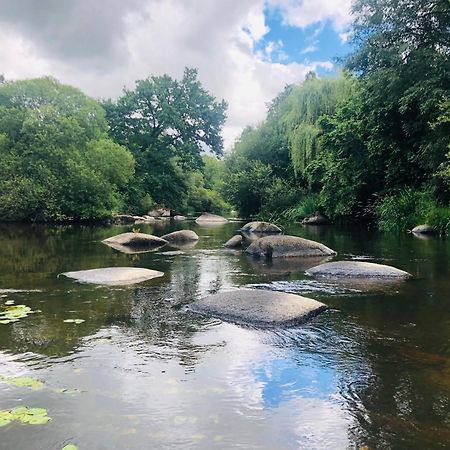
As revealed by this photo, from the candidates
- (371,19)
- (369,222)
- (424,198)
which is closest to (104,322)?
(371,19)

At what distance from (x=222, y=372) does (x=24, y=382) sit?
64.0 inches

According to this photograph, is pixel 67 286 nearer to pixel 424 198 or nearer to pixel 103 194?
pixel 424 198

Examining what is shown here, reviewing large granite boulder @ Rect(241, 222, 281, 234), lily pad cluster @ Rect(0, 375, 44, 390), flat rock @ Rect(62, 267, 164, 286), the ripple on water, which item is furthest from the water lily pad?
large granite boulder @ Rect(241, 222, 281, 234)

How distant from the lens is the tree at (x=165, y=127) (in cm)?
4453

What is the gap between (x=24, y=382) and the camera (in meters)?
3.73

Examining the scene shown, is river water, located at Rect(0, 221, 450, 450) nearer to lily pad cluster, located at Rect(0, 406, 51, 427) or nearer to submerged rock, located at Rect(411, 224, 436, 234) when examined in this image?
lily pad cluster, located at Rect(0, 406, 51, 427)

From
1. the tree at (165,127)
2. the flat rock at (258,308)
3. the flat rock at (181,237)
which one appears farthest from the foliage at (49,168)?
the flat rock at (258,308)

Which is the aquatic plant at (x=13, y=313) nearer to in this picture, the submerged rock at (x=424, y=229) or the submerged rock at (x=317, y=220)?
the submerged rock at (x=424, y=229)

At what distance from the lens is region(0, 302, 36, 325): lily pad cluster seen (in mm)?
5637

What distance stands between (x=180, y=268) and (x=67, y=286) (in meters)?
2.81

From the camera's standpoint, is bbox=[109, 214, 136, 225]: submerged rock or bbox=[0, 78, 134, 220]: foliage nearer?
bbox=[0, 78, 134, 220]: foliage

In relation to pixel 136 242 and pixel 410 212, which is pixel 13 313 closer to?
pixel 136 242

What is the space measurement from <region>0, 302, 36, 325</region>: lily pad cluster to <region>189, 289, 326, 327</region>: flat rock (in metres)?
2.15

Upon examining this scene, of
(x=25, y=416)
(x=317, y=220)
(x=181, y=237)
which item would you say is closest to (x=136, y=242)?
(x=181, y=237)
